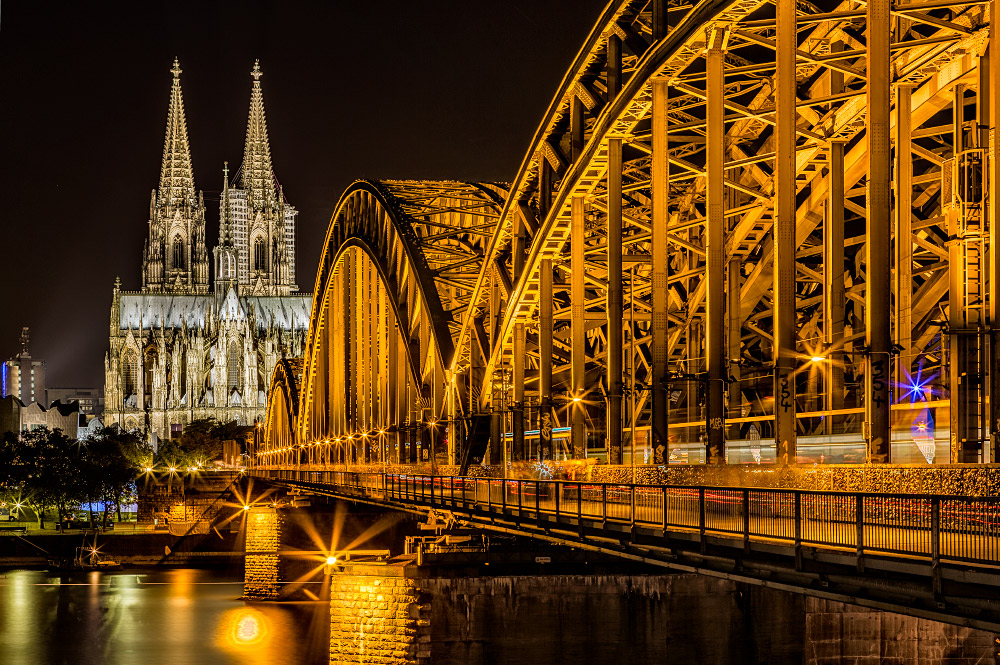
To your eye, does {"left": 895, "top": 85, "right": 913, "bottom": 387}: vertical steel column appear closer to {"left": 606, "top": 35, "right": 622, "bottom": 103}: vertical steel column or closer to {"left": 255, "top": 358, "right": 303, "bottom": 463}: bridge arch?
{"left": 606, "top": 35, "right": 622, "bottom": 103}: vertical steel column

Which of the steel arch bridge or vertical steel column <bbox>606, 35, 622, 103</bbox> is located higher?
vertical steel column <bbox>606, 35, 622, 103</bbox>

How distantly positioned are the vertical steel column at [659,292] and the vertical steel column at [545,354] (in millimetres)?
10089

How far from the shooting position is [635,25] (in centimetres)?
3941

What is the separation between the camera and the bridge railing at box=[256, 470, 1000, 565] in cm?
1678

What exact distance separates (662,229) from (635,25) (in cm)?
789

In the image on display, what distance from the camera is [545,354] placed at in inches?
1732

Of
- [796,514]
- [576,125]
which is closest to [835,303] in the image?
[796,514]

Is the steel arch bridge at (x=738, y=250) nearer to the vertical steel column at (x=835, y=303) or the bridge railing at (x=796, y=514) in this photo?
the vertical steel column at (x=835, y=303)

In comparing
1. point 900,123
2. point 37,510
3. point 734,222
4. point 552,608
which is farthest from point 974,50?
point 37,510

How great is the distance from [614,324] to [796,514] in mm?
17521

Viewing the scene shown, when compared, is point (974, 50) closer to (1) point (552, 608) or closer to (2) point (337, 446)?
(1) point (552, 608)

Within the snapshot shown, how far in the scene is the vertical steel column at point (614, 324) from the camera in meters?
36.1

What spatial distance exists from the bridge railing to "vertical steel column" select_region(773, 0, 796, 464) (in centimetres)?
251

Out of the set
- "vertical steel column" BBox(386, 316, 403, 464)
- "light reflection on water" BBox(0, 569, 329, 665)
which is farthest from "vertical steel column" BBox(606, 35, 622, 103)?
"vertical steel column" BBox(386, 316, 403, 464)
